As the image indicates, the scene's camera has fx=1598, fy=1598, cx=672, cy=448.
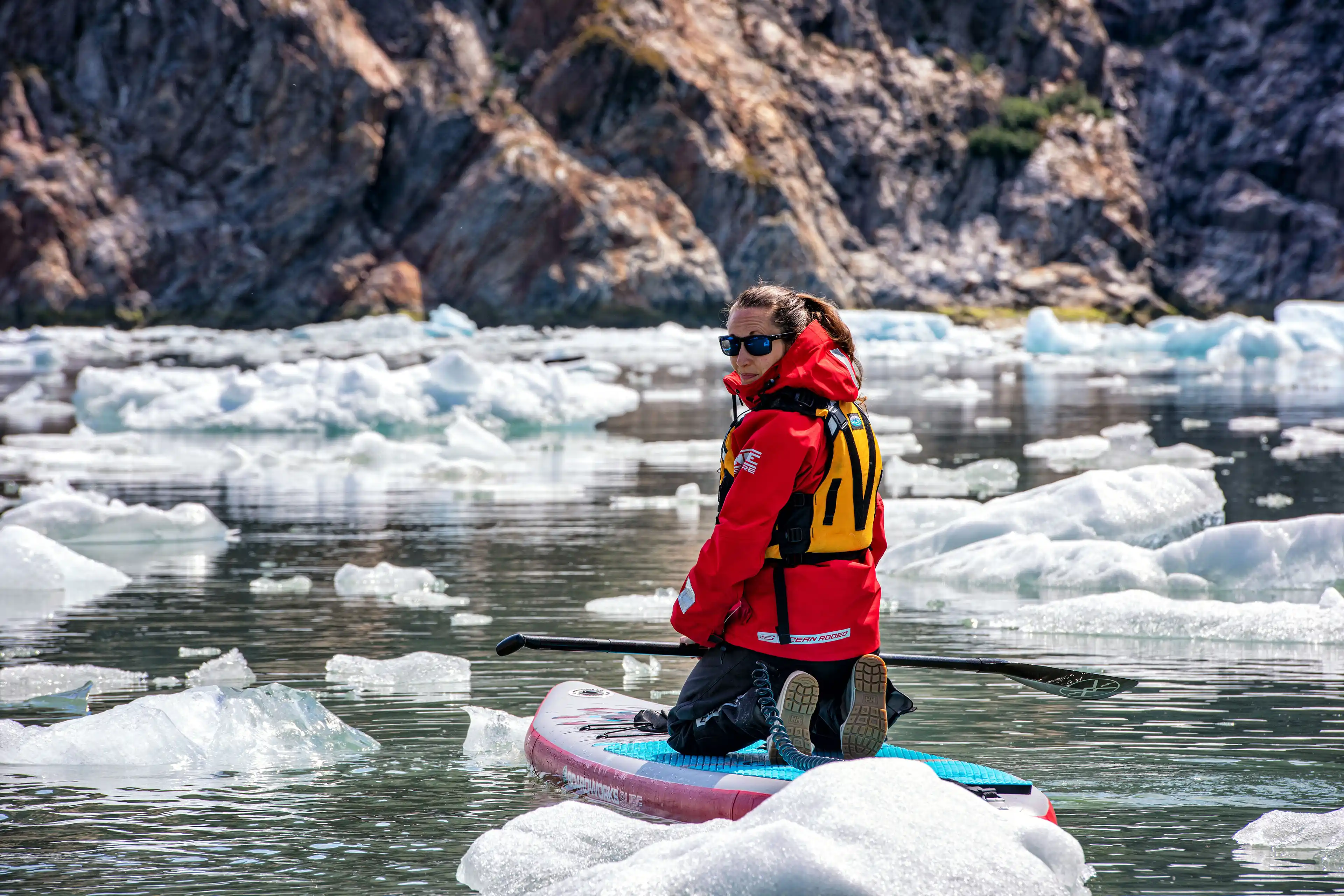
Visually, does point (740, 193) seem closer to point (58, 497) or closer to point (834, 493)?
point (58, 497)

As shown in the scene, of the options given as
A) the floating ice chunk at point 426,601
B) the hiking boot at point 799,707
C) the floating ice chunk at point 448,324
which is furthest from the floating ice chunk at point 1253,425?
the floating ice chunk at point 448,324

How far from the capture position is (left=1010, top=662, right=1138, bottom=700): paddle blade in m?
4.98

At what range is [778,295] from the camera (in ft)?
14.7

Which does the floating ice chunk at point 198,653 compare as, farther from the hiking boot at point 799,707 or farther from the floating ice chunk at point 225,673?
the hiking boot at point 799,707

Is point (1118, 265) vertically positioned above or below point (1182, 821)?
above

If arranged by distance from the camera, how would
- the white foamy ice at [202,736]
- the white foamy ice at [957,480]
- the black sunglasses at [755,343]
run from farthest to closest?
the white foamy ice at [957,480], the white foamy ice at [202,736], the black sunglasses at [755,343]

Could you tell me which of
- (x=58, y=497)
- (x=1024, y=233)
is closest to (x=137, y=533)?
(x=58, y=497)

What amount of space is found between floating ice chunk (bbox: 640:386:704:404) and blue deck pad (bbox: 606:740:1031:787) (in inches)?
824

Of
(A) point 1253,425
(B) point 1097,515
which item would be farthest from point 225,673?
(A) point 1253,425

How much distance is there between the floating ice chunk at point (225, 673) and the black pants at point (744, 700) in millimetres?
2617

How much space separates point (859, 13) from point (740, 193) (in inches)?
610

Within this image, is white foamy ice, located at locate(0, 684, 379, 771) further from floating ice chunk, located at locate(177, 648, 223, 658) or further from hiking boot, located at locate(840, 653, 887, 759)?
hiking boot, located at locate(840, 653, 887, 759)

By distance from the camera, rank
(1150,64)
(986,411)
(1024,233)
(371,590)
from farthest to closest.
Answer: (1150,64) < (1024,233) < (986,411) < (371,590)

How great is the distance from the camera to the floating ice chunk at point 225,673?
6570 millimetres
